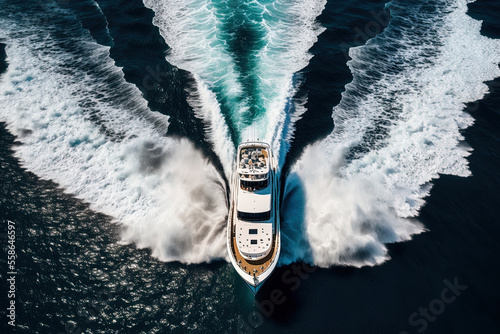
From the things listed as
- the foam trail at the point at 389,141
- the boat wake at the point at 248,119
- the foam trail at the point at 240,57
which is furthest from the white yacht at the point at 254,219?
the foam trail at the point at 240,57

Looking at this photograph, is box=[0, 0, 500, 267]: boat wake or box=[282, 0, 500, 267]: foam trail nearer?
box=[282, 0, 500, 267]: foam trail

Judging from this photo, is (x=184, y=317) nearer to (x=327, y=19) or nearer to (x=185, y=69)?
(x=185, y=69)

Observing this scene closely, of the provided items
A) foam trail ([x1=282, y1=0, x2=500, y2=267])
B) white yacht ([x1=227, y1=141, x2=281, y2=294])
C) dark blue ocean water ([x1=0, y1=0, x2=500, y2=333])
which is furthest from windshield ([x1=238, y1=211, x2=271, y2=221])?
dark blue ocean water ([x1=0, y1=0, x2=500, y2=333])

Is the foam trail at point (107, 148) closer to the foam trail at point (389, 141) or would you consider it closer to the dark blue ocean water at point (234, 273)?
the dark blue ocean water at point (234, 273)

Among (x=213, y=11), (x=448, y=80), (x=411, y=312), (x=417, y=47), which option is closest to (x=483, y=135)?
(x=448, y=80)

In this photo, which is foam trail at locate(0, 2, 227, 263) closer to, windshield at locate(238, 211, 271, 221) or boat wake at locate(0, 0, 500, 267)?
boat wake at locate(0, 0, 500, 267)

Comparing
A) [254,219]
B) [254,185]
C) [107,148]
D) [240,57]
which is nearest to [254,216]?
[254,219]

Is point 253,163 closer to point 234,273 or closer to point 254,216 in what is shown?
point 254,216
